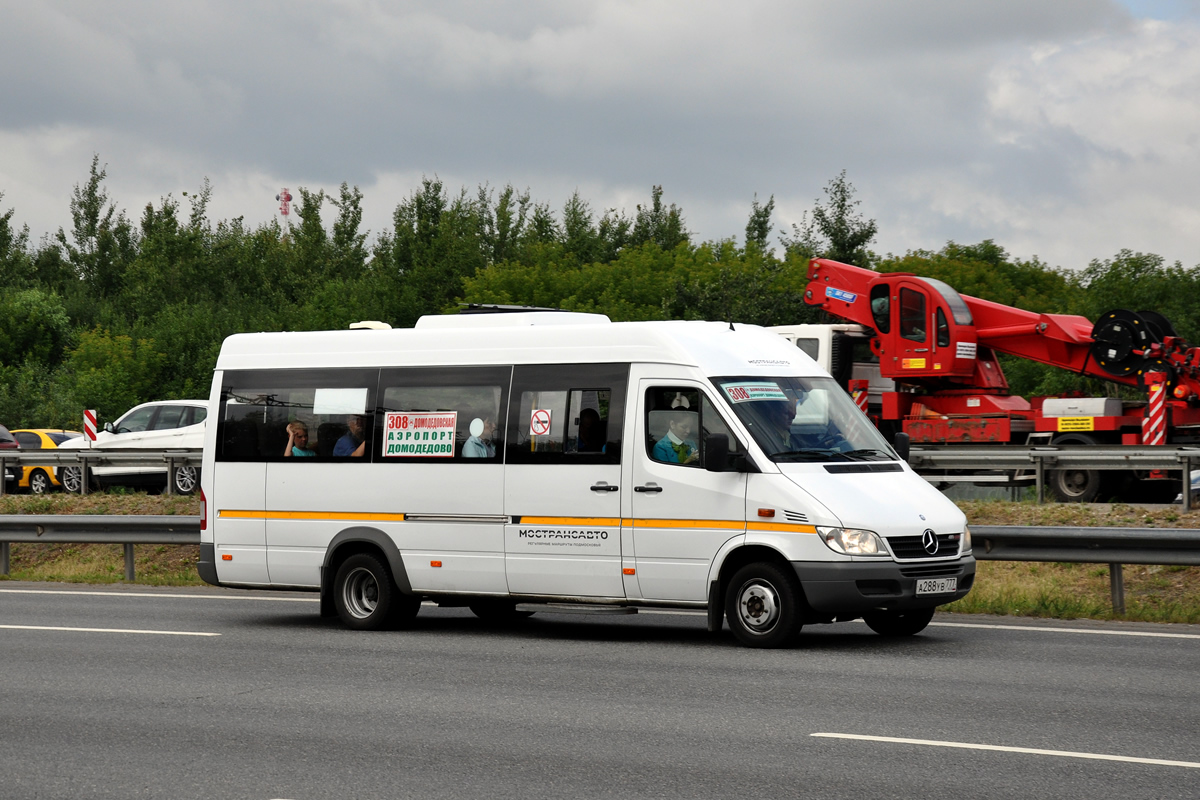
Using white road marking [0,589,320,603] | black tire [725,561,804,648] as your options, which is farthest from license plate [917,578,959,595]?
white road marking [0,589,320,603]

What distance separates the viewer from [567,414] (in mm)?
11656

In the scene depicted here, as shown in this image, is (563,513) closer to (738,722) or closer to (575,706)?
(575,706)

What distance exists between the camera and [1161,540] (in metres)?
12.4

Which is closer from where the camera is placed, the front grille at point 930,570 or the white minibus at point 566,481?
the front grille at point 930,570

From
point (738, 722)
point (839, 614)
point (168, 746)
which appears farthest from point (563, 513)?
point (168, 746)

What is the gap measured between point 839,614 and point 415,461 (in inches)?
156

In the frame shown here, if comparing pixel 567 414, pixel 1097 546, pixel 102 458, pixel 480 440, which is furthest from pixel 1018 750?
pixel 102 458

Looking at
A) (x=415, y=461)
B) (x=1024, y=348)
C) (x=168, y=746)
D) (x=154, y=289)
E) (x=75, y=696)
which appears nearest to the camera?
(x=168, y=746)

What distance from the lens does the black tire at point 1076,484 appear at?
20.0m

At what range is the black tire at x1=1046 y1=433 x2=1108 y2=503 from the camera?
1997cm

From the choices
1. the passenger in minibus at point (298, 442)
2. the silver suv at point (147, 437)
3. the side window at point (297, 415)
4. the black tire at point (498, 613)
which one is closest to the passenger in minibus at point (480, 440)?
the side window at point (297, 415)

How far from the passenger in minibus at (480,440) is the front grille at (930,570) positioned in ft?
11.7

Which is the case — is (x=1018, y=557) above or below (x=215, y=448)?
below

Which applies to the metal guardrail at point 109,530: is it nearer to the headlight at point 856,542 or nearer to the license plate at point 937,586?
the headlight at point 856,542
